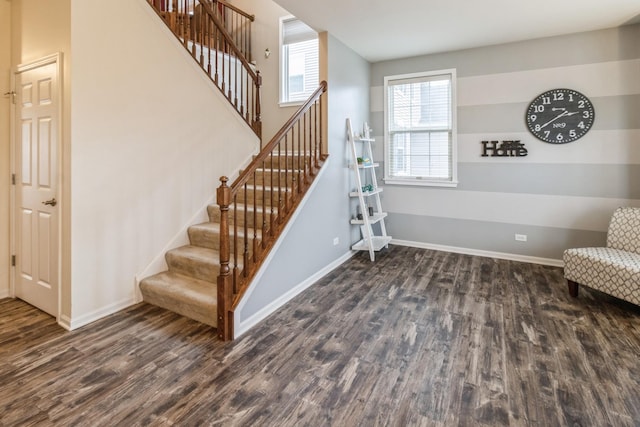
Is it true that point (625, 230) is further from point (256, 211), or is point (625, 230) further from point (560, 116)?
point (256, 211)

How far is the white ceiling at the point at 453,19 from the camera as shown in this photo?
11.0 ft

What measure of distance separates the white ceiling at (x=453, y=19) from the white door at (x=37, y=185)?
87.4 inches

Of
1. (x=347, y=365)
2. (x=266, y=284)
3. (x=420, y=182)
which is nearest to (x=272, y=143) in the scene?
(x=266, y=284)

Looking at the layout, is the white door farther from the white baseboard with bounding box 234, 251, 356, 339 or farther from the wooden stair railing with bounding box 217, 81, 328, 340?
the white baseboard with bounding box 234, 251, 356, 339

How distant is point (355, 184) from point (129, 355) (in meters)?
3.35

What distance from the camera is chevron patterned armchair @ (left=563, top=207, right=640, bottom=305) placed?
115 inches

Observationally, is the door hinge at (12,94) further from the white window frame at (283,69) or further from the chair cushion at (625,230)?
the chair cushion at (625,230)

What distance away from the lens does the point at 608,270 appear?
3.04 m

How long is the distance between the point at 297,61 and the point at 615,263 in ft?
15.0

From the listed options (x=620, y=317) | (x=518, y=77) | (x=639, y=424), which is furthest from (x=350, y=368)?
(x=518, y=77)

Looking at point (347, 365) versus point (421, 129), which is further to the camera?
point (421, 129)

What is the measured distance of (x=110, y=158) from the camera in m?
2.96

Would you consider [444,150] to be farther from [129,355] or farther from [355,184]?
[129,355]

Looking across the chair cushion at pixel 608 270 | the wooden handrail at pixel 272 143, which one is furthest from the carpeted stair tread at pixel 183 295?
the chair cushion at pixel 608 270
